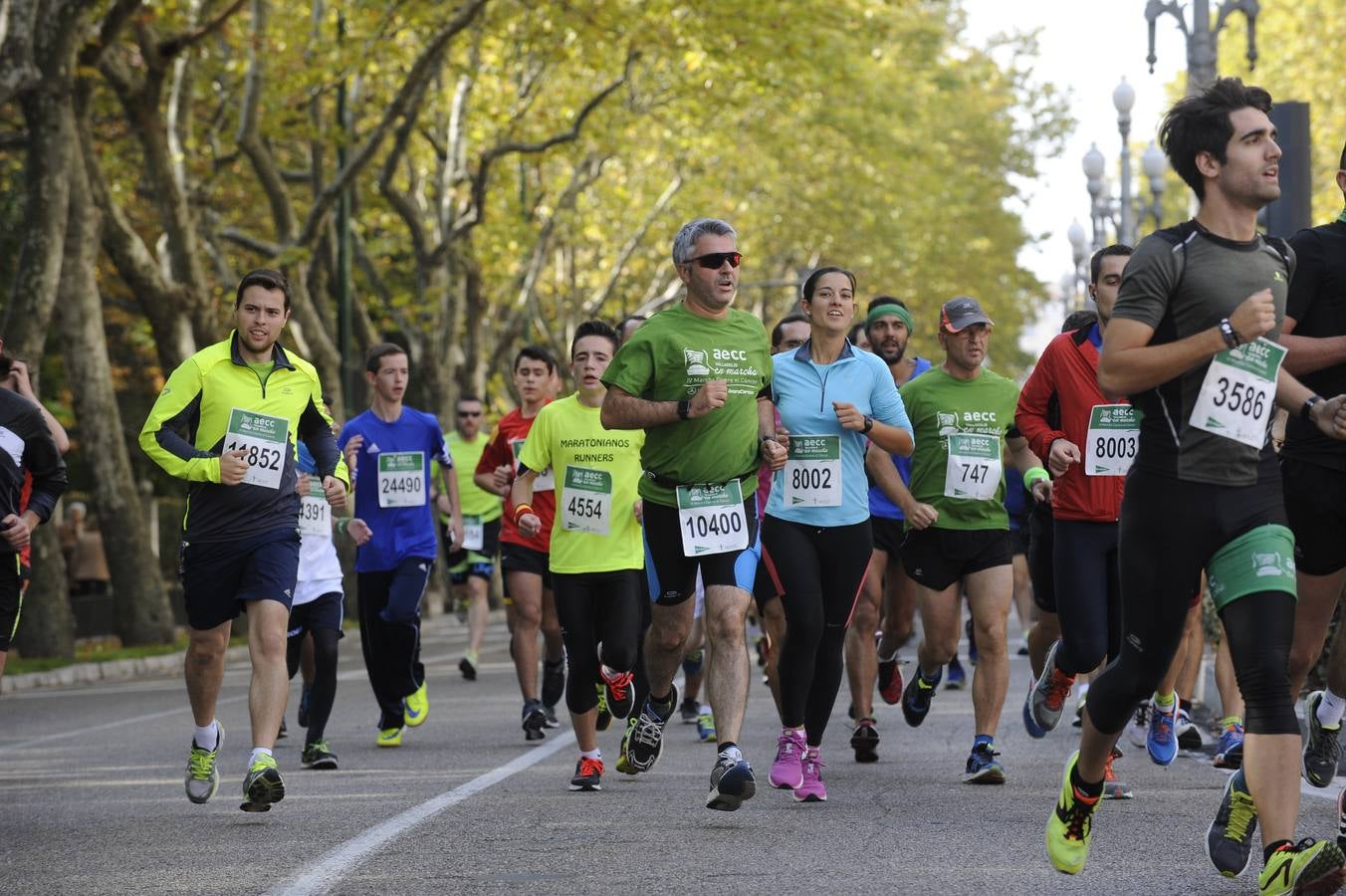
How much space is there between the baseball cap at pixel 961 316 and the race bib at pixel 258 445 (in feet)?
9.96

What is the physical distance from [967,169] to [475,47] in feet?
87.6

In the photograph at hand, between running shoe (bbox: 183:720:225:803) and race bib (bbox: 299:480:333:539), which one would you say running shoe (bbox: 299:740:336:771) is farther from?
running shoe (bbox: 183:720:225:803)

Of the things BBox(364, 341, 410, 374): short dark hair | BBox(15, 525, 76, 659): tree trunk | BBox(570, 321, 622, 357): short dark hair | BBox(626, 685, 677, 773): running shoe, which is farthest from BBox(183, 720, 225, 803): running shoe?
BBox(15, 525, 76, 659): tree trunk

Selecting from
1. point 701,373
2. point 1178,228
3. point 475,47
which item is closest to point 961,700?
point 701,373

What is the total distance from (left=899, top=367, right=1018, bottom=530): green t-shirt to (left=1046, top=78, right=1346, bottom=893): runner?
13.0 ft

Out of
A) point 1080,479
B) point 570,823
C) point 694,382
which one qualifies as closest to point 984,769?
point 1080,479

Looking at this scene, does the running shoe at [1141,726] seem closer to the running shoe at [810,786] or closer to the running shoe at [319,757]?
the running shoe at [810,786]

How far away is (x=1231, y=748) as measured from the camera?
10102 millimetres

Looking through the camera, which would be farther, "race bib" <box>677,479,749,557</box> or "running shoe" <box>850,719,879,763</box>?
"running shoe" <box>850,719,879,763</box>

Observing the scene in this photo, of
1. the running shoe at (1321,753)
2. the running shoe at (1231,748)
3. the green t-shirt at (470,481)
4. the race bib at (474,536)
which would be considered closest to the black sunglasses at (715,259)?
the running shoe at (1321,753)

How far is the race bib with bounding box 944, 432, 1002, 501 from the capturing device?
1036 cm

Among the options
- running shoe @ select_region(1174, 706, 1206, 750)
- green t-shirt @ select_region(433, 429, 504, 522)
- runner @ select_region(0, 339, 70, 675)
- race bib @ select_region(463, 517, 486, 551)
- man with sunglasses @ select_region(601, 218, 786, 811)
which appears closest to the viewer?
man with sunglasses @ select_region(601, 218, 786, 811)

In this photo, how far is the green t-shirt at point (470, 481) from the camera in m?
18.5

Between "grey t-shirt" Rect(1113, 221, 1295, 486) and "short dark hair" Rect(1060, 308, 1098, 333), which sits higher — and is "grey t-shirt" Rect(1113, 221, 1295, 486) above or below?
below
